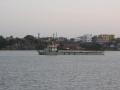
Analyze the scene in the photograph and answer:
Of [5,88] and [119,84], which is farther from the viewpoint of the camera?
[119,84]

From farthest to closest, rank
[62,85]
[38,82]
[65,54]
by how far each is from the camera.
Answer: [65,54] < [38,82] < [62,85]

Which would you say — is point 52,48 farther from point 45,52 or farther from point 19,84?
point 19,84

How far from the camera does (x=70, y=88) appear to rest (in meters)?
41.4

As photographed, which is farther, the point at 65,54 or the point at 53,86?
the point at 65,54

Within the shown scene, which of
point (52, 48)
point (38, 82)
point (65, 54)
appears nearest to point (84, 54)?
point (65, 54)

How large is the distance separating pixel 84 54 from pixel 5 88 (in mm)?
137144

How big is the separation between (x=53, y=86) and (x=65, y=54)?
423 ft

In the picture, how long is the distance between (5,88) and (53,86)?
4705 millimetres

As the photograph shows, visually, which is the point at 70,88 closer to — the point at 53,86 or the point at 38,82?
the point at 53,86

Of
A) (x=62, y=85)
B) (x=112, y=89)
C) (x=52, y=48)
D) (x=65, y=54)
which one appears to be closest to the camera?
(x=112, y=89)

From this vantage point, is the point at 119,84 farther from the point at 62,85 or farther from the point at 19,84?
the point at 19,84

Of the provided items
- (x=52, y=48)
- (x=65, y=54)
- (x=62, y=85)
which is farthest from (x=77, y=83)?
(x=65, y=54)

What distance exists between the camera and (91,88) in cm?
4138

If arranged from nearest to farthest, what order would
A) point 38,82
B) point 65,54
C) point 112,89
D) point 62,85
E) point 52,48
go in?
point 112,89
point 62,85
point 38,82
point 52,48
point 65,54
